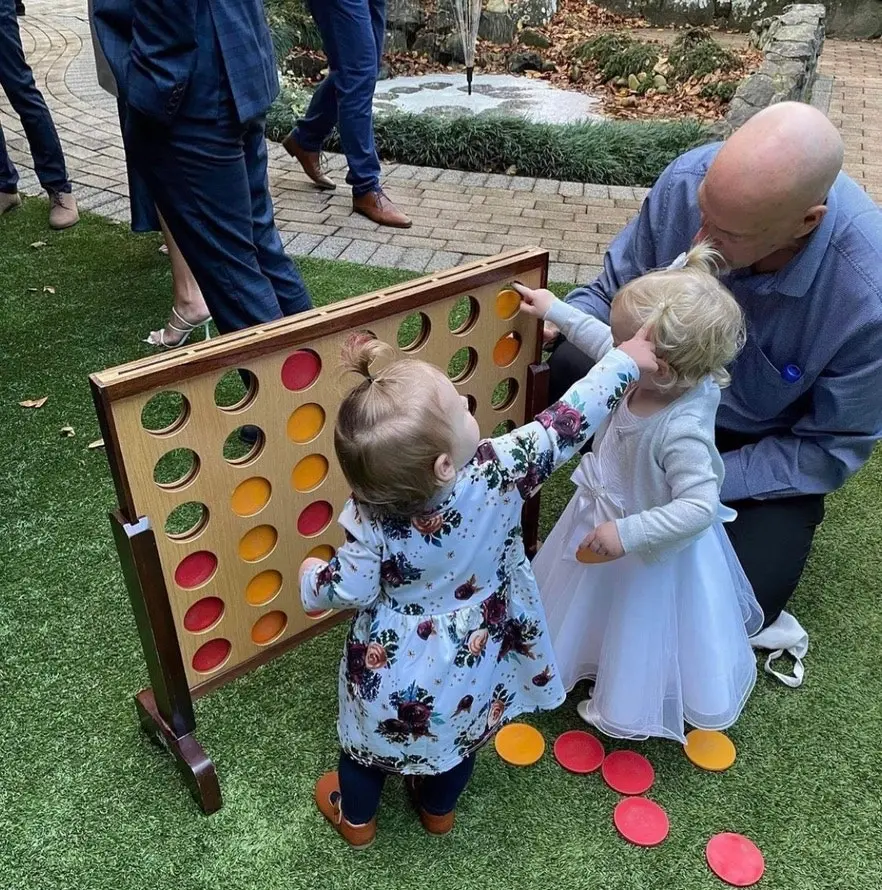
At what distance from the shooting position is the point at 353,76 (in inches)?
165

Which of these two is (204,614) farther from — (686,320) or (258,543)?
(686,320)

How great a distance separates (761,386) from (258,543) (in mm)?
1272

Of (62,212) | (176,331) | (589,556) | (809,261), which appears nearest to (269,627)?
(589,556)

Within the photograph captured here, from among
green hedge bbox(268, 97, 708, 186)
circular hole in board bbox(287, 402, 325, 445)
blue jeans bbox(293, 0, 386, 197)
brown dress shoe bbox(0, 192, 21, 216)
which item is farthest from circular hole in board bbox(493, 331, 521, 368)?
green hedge bbox(268, 97, 708, 186)

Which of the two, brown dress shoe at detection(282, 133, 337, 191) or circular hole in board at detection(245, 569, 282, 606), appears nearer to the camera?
circular hole in board at detection(245, 569, 282, 606)

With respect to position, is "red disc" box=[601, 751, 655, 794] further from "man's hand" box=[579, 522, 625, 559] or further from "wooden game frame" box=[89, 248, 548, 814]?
"wooden game frame" box=[89, 248, 548, 814]

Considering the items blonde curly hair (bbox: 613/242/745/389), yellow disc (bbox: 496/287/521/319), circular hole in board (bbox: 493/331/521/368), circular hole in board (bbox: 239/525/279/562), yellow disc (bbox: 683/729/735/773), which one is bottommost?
yellow disc (bbox: 683/729/735/773)

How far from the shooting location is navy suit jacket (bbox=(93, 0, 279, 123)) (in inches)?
83.4

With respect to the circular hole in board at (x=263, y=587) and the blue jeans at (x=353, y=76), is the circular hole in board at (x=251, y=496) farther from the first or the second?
the blue jeans at (x=353, y=76)

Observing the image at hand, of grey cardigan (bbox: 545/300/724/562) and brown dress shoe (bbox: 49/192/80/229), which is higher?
grey cardigan (bbox: 545/300/724/562)

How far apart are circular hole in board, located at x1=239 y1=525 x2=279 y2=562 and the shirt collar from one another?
1287 mm

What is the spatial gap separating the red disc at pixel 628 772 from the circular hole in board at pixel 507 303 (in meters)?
1.06

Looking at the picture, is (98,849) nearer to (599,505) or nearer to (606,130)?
(599,505)

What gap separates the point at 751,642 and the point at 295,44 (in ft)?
24.3
